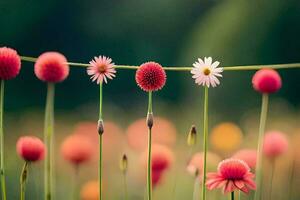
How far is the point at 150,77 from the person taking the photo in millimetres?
789

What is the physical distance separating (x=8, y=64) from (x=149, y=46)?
8.38 feet

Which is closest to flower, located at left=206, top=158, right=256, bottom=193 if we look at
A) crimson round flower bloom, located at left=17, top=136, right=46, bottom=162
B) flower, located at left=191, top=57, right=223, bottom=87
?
flower, located at left=191, top=57, right=223, bottom=87

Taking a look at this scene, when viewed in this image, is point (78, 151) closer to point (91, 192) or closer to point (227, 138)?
point (91, 192)

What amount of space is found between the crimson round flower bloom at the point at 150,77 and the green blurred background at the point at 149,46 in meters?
1.28

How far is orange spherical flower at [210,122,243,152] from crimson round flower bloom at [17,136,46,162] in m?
0.63

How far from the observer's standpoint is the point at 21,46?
10.7 feet

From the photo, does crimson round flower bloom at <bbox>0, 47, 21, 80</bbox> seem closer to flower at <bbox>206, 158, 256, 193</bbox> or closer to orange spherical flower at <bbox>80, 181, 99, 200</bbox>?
flower at <bbox>206, 158, 256, 193</bbox>

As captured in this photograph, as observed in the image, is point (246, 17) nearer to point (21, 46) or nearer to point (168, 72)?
point (168, 72)

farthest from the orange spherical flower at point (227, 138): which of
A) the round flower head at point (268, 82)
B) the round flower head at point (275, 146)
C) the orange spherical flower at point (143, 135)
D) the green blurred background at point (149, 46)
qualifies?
the green blurred background at point (149, 46)

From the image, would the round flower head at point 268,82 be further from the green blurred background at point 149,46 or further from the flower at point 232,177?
the green blurred background at point 149,46

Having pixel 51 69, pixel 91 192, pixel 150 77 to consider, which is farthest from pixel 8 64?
pixel 91 192

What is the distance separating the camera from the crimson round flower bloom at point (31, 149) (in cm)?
84

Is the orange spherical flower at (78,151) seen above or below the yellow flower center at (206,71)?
below

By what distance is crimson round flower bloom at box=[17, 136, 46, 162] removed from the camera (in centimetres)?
84
